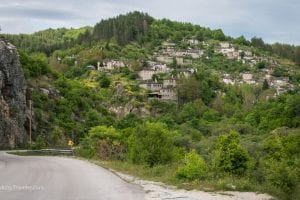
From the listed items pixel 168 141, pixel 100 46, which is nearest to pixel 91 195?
pixel 168 141

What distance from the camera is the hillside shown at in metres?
21.1

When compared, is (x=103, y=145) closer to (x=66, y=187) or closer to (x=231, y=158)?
(x=231, y=158)

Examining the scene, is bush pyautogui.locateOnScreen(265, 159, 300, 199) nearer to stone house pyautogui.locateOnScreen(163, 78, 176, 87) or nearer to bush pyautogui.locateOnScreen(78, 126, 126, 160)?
bush pyautogui.locateOnScreen(78, 126, 126, 160)

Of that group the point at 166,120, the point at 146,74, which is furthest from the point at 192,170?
the point at 146,74

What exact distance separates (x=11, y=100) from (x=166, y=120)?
51.3m

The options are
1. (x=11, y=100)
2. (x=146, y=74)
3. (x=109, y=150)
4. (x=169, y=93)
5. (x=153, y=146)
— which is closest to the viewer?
(x=153, y=146)

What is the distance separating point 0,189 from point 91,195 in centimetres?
389

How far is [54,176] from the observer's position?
23.9 m

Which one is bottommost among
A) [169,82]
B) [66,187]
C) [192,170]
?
[169,82]

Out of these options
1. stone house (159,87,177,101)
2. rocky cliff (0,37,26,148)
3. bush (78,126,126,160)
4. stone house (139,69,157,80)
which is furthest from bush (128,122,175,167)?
stone house (139,69,157,80)

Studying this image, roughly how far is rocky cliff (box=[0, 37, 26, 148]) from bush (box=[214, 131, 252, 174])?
42568mm

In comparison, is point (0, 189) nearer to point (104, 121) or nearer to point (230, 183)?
point (230, 183)

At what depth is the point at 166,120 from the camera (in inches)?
4402

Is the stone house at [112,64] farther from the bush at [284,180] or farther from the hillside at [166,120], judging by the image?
the bush at [284,180]
